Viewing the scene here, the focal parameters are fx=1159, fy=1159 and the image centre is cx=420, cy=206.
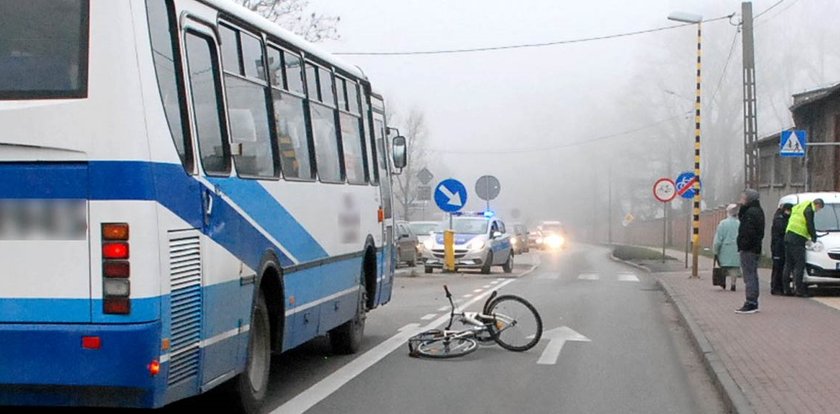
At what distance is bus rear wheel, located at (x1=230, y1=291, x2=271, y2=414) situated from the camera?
8336mm

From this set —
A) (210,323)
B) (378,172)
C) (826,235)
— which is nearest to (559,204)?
(826,235)

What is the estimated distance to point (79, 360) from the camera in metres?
6.33

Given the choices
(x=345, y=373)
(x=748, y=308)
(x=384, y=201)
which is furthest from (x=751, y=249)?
(x=345, y=373)

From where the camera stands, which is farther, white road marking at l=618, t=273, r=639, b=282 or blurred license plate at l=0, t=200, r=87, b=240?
white road marking at l=618, t=273, r=639, b=282

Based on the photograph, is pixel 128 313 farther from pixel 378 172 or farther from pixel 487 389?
pixel 378 172

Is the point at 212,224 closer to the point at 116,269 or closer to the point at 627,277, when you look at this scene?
the point at 116,269

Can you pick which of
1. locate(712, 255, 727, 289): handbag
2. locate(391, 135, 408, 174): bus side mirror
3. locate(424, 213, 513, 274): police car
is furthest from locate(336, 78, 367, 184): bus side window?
locate(424, 213, 513, 274): police car

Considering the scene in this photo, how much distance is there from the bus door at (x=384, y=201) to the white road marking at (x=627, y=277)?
16583mm

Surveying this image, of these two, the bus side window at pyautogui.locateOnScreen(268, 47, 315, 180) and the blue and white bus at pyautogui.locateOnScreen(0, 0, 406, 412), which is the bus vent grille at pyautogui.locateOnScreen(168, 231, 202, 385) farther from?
the bus side window at pyautogui.locateOnScreen(268, 47, 315, 180)

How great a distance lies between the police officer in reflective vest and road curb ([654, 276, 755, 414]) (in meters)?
4.12

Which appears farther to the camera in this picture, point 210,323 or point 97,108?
point 210,323

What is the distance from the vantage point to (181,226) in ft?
22.1

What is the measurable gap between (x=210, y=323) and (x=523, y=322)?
632cm

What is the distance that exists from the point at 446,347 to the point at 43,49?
7.01 metres
